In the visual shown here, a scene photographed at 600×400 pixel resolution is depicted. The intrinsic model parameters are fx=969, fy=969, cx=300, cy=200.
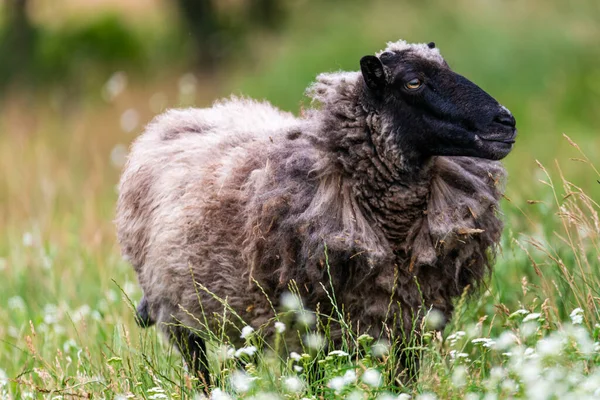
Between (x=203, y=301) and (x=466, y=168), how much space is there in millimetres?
1452

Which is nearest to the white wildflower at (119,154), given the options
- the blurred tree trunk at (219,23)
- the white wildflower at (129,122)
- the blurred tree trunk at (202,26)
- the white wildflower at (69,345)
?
the white wildflower at (129,122)

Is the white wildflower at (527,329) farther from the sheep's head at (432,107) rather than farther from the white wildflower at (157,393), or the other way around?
the white wildflower at (157,393)

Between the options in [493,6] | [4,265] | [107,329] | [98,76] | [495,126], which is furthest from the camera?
[98,76]

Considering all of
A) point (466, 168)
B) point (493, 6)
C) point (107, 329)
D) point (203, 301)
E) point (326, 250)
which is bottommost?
point (107, 329)

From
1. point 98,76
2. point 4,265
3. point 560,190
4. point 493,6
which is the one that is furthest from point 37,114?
point 560,190

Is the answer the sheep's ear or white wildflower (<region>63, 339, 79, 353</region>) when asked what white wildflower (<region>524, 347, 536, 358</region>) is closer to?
the sheep's ear

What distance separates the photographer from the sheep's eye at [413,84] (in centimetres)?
442

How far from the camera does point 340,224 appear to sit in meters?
4.45

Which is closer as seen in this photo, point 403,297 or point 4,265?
point 403,297

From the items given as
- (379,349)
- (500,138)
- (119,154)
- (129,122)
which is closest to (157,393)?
(379,349)

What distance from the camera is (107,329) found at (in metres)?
5.88

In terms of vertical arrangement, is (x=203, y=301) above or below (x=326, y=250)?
below

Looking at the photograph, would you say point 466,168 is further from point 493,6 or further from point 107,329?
point 493,6

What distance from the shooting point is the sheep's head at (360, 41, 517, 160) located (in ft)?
14.1
